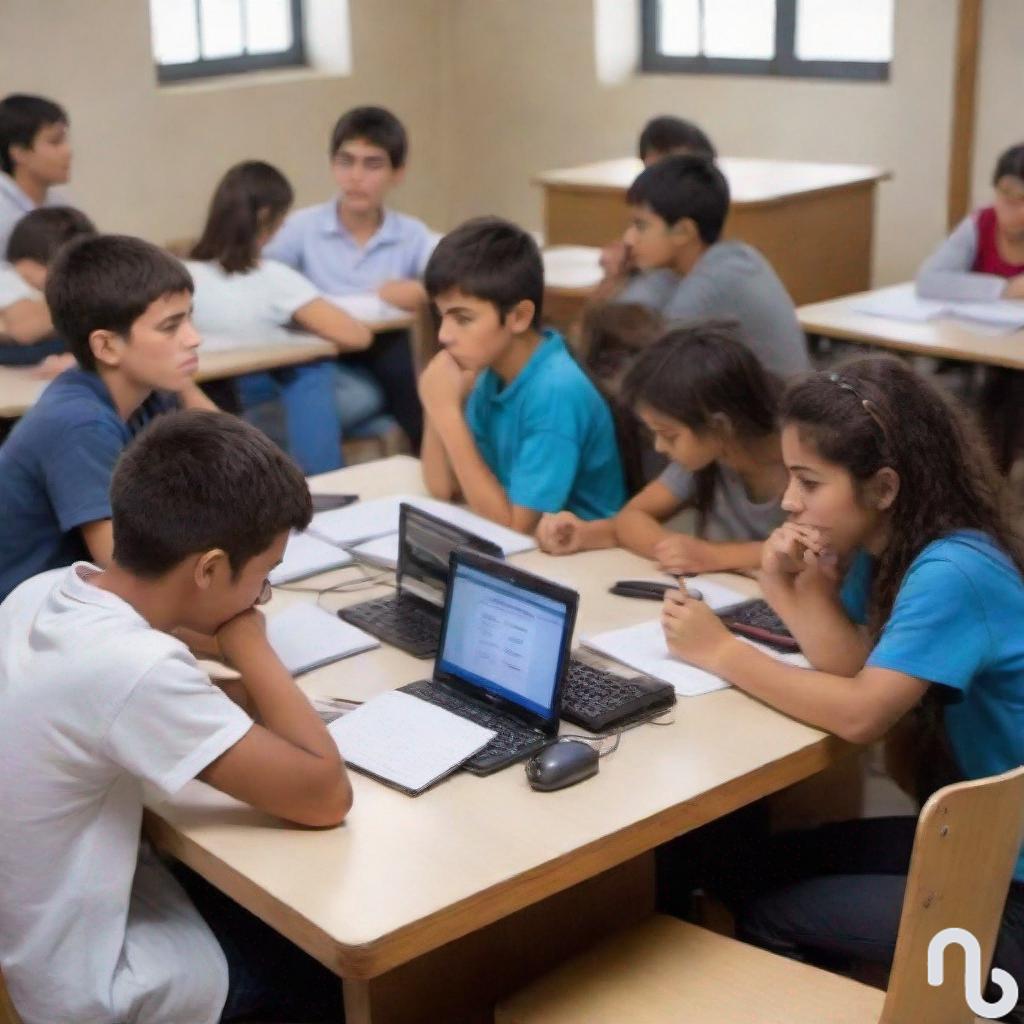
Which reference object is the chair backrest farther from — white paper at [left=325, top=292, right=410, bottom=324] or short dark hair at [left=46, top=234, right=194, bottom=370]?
white paper at [left=325, top=292, right=410, bottom=324]

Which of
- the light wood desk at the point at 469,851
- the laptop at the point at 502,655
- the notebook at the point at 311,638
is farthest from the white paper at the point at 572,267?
the light wood desk at the point at 469,851

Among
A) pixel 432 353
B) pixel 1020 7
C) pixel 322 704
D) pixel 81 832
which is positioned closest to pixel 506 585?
pixel 322 704

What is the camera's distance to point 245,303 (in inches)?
167

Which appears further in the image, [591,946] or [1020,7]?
[1020,7]

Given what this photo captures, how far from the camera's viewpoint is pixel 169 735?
172 centimetres

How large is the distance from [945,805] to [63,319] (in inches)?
66.5

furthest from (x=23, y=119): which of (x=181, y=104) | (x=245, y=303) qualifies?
(x=181, y=104)

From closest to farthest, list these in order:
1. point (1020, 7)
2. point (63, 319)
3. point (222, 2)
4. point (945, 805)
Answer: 1. point (945, 805)
2. point (63, 319)
3. point (1020, 7)
4. point (222, 2)

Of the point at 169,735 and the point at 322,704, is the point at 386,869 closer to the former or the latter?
the point at 169,735

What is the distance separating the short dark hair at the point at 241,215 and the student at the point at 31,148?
76cm

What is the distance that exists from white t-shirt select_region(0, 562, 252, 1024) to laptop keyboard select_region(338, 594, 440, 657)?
557 millimetres

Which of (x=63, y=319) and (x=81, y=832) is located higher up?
(x=63, y=319)

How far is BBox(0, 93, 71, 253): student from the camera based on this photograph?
4.84m

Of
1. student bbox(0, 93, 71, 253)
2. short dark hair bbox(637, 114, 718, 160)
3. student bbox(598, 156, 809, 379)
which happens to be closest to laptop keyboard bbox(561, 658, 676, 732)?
student bbox(598, 156, 809, 379)
